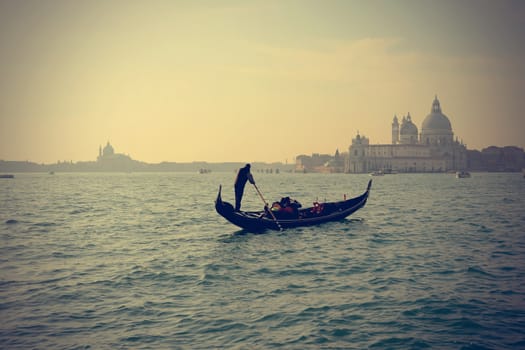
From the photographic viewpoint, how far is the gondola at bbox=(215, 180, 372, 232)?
17578 millimetres

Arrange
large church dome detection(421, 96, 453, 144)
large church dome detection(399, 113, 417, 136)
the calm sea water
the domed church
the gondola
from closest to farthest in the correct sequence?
1. the calm sea water
2. the gondola
3. the domed church
4. large church dome detection(421, 96, 453, 144)
5. large church dome detection(399, 113, 417, 136)

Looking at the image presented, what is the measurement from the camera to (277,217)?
18953mm

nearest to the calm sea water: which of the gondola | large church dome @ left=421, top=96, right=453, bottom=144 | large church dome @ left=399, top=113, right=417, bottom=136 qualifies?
the gondola

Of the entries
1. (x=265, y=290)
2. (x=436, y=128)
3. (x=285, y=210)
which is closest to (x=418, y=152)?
(x=436, y=128)

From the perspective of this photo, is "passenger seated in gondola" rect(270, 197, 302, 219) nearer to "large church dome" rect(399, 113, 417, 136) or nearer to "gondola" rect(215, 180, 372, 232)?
"gondola" rect(215, 180, 372, 232)

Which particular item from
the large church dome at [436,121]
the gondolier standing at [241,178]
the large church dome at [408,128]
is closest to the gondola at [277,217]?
the gondolier standing at [241,178]

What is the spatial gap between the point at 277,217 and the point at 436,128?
6812 inches

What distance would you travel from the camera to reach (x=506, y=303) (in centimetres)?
916

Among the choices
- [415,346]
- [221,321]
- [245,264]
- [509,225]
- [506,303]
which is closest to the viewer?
[415,346]

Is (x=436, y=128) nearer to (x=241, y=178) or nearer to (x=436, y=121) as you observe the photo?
(x=436, y=121)

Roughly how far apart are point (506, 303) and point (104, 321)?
743 cm

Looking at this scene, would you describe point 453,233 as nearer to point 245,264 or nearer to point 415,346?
point 245,264

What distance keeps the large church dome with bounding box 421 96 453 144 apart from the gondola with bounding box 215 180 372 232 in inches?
6501

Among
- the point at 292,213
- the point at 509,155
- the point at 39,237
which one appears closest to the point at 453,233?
the point at 292,213
